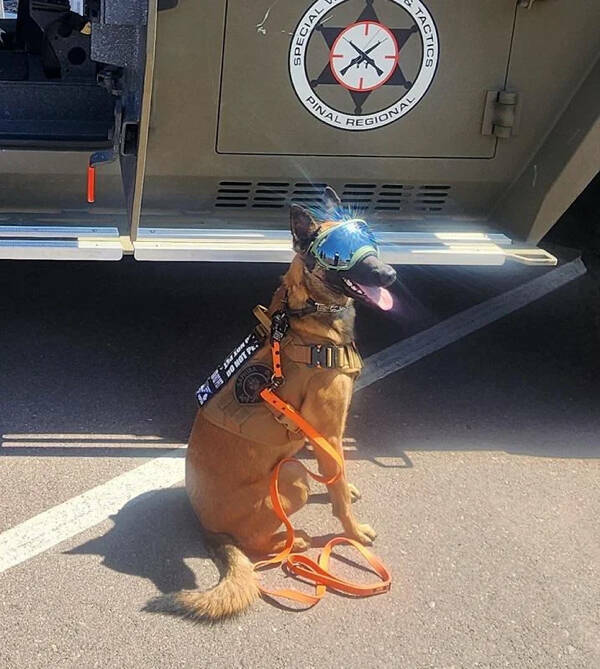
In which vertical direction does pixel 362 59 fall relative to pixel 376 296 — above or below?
above

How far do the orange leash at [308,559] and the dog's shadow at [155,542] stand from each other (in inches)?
9.7

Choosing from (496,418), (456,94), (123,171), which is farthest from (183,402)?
(456,94)

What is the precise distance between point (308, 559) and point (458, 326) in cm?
197

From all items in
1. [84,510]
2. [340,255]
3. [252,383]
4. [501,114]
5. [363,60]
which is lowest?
Result: [84,510]

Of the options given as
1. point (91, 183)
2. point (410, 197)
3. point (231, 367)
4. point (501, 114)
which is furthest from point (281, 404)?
point (501, 114)

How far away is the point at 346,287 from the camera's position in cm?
237

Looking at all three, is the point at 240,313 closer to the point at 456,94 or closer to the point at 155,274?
the point at 155,274

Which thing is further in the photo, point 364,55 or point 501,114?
point 501,114

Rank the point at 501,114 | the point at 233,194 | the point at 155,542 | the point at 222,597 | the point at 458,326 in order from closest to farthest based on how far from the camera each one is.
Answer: the point at 222,597 < the point at 155,542 < the point at 501,114 < the point at 233,194 < the point at 458,326

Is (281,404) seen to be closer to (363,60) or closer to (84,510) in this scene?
(84,510)

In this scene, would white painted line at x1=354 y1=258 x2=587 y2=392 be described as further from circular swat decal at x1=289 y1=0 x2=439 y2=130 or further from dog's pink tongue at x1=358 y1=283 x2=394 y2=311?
dog's pink tongue at x1=358 y1=283 x2=394 y2=311

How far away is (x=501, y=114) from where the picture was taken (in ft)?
10.2

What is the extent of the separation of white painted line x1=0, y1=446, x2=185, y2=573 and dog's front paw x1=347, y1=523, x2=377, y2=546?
0.68m

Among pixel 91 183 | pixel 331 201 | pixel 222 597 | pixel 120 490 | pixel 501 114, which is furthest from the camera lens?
pixel 501 114
